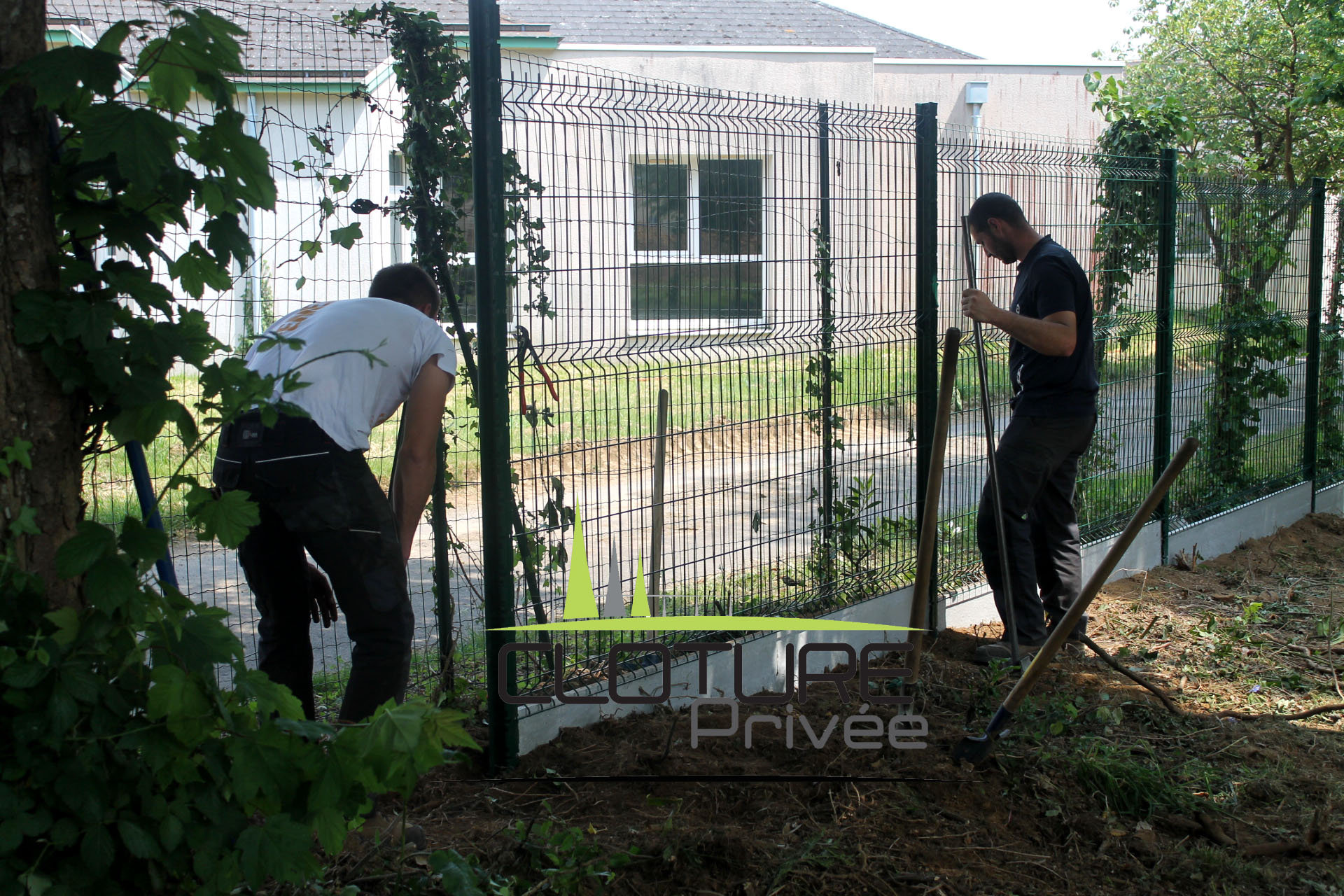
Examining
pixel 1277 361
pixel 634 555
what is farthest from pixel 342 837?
pixel 1277 361

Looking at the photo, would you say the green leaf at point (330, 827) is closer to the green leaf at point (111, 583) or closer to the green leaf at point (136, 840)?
the green leaf at point (136, 840)

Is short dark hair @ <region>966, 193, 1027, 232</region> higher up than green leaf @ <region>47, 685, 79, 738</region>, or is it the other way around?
short dark hair @ <region>966, 193, 1027, 232</region>

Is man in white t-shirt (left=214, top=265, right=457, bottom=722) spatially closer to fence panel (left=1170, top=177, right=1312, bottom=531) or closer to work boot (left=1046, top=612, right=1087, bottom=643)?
work boot (left=1046, top=612, right=1087, bottom=643)

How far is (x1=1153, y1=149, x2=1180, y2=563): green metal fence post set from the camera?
684 centimetres

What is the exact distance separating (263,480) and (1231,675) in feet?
14.6

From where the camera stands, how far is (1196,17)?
22.1m

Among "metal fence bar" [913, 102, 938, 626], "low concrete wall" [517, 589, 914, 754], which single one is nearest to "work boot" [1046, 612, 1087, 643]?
"metal fence bar" [913, 102, 938, 626]

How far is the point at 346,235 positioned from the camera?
3826 millimetres

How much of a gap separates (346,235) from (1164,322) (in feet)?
17.2

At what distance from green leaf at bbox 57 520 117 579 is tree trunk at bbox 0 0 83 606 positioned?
0.14m

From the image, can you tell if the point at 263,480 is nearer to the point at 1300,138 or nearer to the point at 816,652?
the point at 816,652

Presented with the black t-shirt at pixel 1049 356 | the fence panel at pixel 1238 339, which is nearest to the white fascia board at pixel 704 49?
the fence panel at pixel 1238 339

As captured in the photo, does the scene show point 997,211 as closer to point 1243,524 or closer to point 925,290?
point 925,290

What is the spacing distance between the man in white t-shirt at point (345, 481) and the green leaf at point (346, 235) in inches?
14.9
